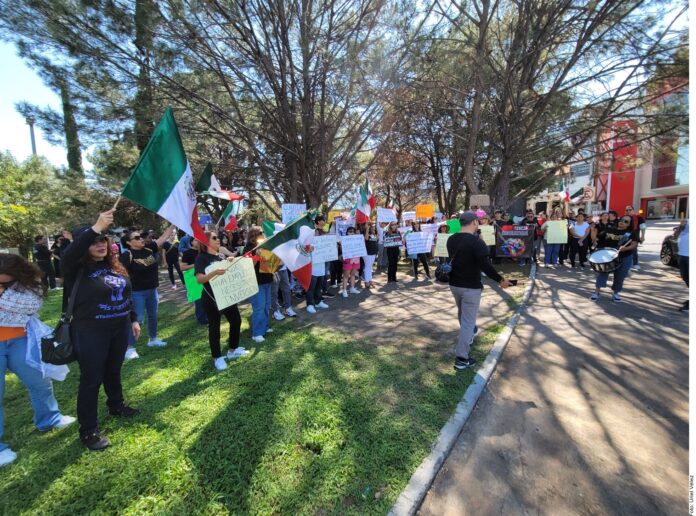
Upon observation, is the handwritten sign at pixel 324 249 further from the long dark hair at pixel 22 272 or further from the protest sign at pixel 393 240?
the long dark hair at pixel 22 272

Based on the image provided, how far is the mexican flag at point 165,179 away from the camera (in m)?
3.05

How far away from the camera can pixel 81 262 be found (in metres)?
2.88

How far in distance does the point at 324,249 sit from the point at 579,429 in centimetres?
530

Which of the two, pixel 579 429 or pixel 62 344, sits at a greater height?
pixel 62 344

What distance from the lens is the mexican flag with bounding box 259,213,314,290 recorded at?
15.8 feet

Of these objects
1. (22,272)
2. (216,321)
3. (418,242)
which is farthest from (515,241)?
(22,272)

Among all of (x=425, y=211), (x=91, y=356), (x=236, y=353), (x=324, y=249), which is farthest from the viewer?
A: (x=425, y=211)

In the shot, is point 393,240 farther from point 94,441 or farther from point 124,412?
point 94,441

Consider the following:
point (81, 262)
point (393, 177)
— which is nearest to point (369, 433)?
point (81, 262)

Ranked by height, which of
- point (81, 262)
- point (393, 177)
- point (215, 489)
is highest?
point (393, 177)

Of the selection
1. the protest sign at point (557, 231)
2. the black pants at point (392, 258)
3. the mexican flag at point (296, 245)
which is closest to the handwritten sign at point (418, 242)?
the black pants at point (392, 258)

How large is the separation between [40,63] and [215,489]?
1001 centimetres

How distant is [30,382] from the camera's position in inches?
123

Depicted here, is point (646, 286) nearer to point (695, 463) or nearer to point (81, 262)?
point (695, 463)
